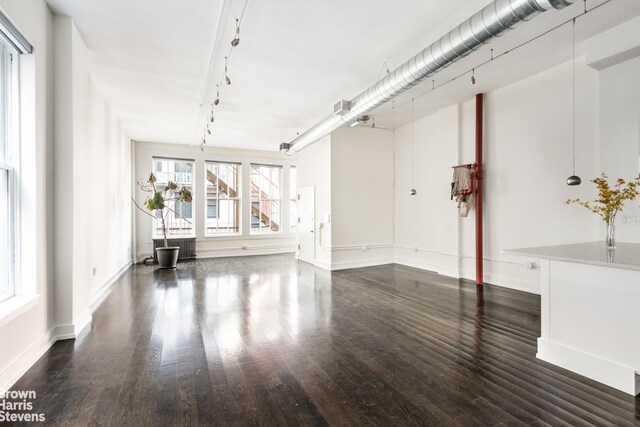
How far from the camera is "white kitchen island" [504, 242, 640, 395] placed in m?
2.22

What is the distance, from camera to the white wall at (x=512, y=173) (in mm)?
4199

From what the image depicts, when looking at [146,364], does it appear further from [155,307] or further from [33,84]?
[33,84]

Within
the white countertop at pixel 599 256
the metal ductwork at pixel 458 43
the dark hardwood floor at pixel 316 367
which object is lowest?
the dark hardwood floor at pixel 316 367

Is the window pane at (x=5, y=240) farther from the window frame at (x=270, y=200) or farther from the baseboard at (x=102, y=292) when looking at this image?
the window frame at (x=270, y=200)

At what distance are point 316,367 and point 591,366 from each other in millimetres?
2168

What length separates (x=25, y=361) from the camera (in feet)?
8.27

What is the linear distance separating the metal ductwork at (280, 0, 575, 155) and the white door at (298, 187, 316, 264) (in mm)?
3433

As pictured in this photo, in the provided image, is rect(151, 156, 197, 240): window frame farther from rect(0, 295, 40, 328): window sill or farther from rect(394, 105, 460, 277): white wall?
rect(0, 295, 40, 328): window sill

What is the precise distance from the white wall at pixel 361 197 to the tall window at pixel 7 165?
202 inches

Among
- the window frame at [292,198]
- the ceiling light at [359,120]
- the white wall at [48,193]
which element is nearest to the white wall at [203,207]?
the window frame at [292,198]

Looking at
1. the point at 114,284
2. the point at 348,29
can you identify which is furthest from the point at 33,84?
the point at 114,284

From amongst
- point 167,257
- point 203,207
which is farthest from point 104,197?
point 203,207

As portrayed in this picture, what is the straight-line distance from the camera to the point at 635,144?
11.5ft

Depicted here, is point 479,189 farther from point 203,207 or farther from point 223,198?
point 203,207
